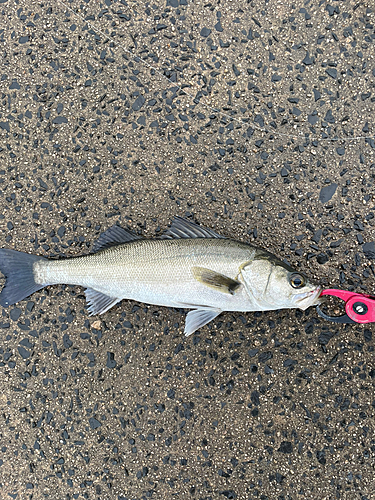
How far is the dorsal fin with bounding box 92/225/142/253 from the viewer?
265 centimetres

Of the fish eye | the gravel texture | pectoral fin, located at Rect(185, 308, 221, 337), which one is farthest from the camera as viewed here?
the gravel texture

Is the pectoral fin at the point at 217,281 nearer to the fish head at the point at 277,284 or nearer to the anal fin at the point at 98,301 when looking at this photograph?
the fish head at the point at 277,284

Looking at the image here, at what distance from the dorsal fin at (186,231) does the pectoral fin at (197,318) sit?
61 cm

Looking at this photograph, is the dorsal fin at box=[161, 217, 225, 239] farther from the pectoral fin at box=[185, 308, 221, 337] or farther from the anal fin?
the anal fin

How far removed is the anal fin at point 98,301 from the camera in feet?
8.71

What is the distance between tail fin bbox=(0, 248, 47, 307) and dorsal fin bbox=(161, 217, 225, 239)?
115cm

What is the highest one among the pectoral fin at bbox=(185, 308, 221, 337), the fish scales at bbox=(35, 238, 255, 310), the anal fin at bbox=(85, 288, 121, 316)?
the fish scales at bbox=(35, 238, 255, 310)

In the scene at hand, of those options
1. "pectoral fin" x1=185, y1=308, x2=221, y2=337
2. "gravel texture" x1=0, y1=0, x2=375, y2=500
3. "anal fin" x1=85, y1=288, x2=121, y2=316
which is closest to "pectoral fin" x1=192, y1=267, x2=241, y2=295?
"pectoral fin" x1=185, y1=308, x2=221, y2=337

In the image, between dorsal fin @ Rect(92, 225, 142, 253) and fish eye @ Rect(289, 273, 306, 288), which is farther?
dorsal fin @ Rect(92, 225, 142, 253)

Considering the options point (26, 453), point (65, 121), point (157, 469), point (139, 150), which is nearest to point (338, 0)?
point (139, 150)

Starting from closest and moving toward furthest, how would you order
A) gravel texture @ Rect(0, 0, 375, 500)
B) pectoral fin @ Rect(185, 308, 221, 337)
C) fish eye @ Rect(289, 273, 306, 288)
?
fish eye @ Rect(289, 273, 306, 288), pectoral fin @ Rect(185, 308, 221, 337), gravel texture @ Rect(0, 0, 375, 500)

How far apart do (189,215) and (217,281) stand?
711mm

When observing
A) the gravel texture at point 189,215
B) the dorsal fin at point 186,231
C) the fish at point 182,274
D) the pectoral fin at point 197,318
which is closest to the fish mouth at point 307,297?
the fish at point 182,274

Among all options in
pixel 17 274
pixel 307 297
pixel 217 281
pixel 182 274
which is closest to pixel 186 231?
pixel 182 274
